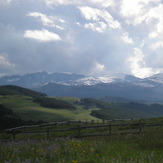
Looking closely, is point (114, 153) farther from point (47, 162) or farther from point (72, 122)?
point (72, 122)

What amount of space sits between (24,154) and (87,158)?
11.8ft

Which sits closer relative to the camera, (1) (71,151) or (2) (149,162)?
(2) (149,162)

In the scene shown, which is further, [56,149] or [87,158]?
[56,149]

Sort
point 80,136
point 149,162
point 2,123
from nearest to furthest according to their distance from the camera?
1. point 149,162
2. point 80,136
3. point 2,123

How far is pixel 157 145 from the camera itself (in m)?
14.7

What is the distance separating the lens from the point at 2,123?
401ft

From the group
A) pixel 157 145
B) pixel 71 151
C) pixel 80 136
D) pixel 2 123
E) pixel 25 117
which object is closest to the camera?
pixel 71 151

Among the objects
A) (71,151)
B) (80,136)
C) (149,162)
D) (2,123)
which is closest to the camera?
(149,162)

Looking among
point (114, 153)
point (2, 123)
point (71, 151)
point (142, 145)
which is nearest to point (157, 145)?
point (142, 145)

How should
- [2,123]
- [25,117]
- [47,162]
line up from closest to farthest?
[47,162]
[2,123]
[25,117]

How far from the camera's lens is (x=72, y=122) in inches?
2655

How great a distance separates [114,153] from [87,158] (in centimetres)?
203

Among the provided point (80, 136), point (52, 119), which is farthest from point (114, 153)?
point (52, 119)

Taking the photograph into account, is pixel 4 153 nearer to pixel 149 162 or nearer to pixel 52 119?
pixel 149 162
